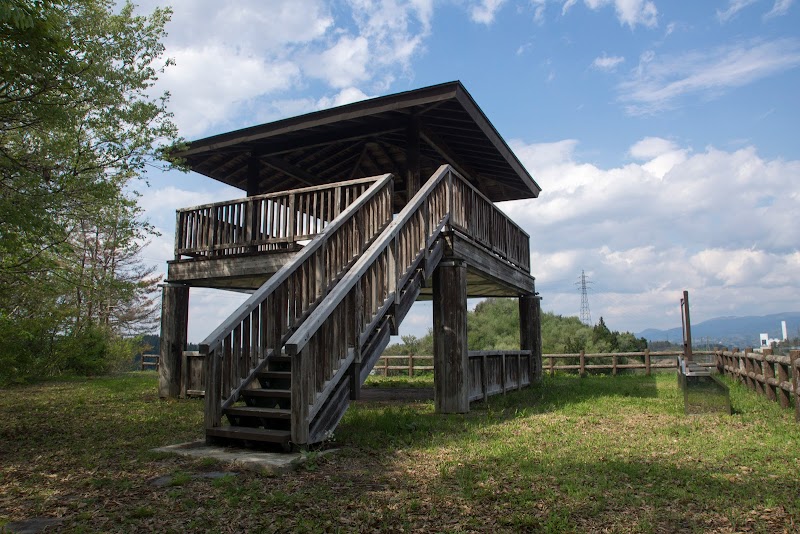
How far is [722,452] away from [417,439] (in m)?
3.44

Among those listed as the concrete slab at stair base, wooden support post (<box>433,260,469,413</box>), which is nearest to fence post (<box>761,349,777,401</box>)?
wooden support post (<box>433,260,469,413</box>)

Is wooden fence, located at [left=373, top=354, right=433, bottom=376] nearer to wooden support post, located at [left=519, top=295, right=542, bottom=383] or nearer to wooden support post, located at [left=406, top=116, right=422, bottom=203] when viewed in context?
wooden support post, located at [left=519, top=295, right=542, bottom=383]

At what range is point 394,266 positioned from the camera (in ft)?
25.7

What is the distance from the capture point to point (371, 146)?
14086mm

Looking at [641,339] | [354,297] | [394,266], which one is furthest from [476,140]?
[641,339]

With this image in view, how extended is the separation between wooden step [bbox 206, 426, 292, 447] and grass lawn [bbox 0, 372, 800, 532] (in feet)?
1.56

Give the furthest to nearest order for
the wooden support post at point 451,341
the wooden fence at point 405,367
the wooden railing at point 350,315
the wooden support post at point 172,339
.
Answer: the wooden fence at point 405,367
the wooden support post at point 172,339
the wooden support post at point 451,341
the wooden railing at point 350,315

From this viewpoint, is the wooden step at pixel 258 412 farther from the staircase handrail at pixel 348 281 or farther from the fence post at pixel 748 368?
the fence post at pixel 748 368

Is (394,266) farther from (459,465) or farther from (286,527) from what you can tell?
(286,527)

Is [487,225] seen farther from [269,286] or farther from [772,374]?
[269,286]

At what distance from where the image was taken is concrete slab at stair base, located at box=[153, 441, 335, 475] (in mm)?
5250

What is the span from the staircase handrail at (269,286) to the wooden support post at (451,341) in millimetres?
2025

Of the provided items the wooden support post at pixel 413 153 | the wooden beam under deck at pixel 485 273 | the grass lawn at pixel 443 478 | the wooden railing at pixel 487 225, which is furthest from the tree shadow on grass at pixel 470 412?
the wooden support post at pixel 413 153

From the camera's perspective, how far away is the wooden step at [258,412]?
5.99 meters
